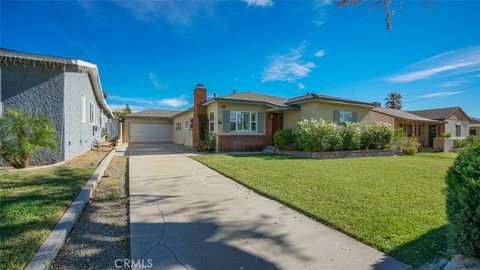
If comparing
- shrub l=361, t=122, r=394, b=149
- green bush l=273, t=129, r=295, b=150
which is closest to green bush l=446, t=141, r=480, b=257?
green bush l=273, t=129, r=295, b=150

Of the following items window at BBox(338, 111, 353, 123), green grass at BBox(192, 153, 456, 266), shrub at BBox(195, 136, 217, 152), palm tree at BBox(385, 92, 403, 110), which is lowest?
green grass at BBox(192, 153, 456, 266)

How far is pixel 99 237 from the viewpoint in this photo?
3.31 metres

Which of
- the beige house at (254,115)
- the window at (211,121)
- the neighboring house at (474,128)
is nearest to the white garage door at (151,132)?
the beige house at (254,115)

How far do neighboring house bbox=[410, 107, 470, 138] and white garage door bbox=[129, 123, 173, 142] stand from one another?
2887cm

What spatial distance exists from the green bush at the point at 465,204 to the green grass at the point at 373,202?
11.7 inches

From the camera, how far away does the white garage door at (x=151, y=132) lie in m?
25.9

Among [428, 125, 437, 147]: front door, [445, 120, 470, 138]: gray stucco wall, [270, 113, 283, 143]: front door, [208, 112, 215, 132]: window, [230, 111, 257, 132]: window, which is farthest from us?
[445, 120, 470, 138]: gray stucco wall

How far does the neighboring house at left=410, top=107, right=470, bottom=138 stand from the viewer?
25.6 m

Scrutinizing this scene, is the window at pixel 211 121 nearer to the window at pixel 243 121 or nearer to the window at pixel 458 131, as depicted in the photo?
the window at pixel 243 121

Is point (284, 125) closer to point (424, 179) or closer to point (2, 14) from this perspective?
point (424, 179)

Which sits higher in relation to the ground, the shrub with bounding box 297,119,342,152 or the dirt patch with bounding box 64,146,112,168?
the shrub with bounding box 297,119,342,152

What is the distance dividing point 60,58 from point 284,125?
13295 mm

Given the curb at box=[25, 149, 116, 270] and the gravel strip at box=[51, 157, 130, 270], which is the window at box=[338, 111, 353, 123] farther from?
the curb at box=[25, 149, 116, 270]

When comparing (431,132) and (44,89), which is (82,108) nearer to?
(44,89)
